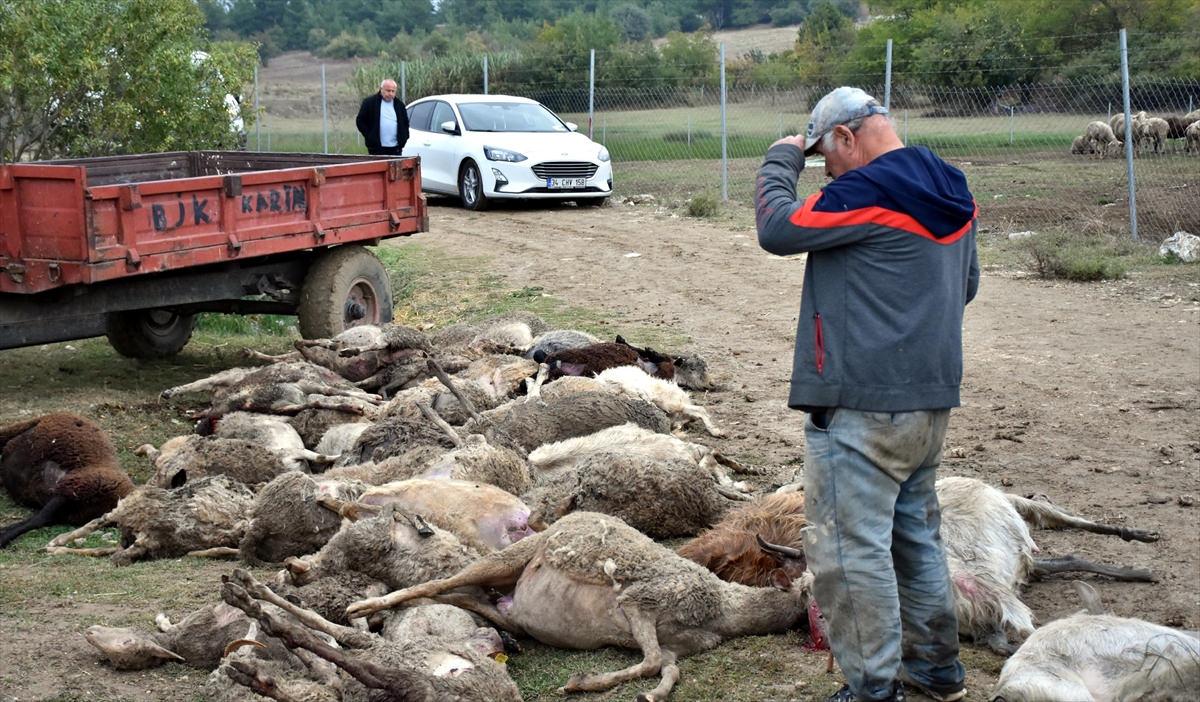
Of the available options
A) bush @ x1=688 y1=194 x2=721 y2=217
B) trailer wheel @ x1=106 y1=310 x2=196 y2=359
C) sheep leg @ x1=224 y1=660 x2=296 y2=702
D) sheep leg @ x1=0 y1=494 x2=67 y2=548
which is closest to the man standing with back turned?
sheep leg @ x1=224 y1=660 x2=296 y2=702

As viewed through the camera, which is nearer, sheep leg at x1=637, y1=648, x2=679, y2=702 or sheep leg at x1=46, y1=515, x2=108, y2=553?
sheep leg at x1=637, y1=648, x2=679, y2=702

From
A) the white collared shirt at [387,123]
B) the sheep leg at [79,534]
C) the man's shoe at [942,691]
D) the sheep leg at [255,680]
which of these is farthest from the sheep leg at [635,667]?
the white collared shirt at [387,123]

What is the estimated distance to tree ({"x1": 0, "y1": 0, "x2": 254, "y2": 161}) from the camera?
13773 millimetres

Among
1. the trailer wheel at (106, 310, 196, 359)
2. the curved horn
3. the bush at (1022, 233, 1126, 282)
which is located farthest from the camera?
the bush at (1022, 233, 1126, 282)

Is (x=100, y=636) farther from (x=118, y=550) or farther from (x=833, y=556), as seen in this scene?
(x=833, y=556)

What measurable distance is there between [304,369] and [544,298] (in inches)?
187

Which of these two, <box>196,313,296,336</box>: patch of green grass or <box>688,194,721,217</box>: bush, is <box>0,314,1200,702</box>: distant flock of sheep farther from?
<box>688,194,721,217</box>: bush

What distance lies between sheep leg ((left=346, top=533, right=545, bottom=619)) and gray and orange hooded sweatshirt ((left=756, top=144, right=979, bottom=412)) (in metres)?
1.39

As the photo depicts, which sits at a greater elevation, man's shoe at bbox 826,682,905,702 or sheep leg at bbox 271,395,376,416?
sheep leg at bbox 271,395,376,416

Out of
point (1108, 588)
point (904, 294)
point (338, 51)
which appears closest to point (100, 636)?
point (904, 294)

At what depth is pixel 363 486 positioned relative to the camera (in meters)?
5.90

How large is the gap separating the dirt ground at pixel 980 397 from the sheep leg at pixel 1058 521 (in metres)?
0.07

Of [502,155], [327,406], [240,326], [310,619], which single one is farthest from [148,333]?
[502,155]

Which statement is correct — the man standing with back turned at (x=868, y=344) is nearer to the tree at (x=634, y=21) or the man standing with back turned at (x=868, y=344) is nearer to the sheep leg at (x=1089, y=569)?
the sheep leg at (x=1089, y=569)
